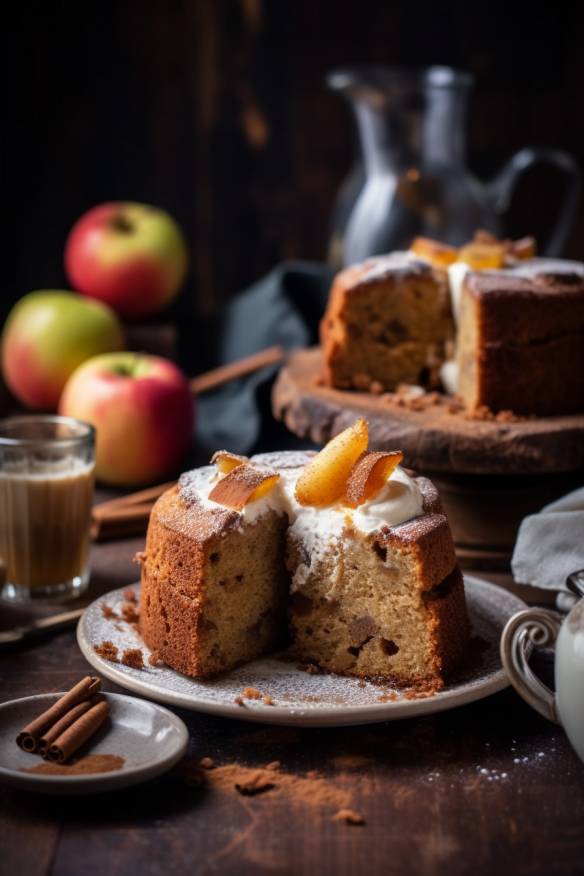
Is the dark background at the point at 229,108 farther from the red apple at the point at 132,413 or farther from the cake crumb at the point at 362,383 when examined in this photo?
the cake crumb at the point at 362,383

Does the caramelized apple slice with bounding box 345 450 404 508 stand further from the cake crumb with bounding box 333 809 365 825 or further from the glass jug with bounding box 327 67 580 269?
the glass jug with bounding box 327 67 580 269

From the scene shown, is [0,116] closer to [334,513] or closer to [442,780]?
[334,513]

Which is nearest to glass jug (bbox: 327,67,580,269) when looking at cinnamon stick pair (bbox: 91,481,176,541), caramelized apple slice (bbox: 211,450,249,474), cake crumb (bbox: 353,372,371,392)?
cake crumb (bbox: 353,372,371,392)

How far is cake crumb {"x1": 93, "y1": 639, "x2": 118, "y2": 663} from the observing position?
1934mm

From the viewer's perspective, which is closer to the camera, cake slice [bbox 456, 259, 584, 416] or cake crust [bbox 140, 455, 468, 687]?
cake crust [bbox 140, 455, 468, 687]

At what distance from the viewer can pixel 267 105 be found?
421 centimetres

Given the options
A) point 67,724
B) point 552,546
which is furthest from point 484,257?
point 67,724

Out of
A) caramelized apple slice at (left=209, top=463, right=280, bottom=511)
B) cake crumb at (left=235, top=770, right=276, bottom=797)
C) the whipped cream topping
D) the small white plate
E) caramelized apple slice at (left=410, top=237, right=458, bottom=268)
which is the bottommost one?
cake crumb at (left=235, top=770, right=276, bottom=797)

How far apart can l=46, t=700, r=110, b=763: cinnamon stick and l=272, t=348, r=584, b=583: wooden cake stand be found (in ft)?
2.91

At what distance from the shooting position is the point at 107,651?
1.95 meters

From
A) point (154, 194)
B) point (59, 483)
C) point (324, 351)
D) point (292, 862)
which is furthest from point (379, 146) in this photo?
point (292, 862)

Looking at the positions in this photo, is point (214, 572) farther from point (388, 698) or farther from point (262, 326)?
point (262, 326)

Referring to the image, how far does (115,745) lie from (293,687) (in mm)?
305

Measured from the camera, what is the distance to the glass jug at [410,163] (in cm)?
330
